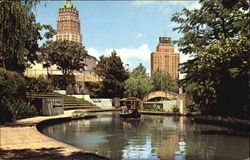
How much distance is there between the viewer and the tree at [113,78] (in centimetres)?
5915

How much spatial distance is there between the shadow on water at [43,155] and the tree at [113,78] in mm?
48697

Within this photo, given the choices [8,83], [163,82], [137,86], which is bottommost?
[8,83]

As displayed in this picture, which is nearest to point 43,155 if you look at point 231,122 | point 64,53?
point 231,122

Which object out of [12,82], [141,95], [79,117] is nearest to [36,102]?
[79,117]

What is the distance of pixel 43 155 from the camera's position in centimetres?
905

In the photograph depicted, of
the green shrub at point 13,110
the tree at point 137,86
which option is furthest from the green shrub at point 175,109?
the tree at point 137,86

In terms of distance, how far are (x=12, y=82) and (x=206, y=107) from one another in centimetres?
2002

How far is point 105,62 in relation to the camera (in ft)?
222

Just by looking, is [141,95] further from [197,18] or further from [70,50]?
[197,18]

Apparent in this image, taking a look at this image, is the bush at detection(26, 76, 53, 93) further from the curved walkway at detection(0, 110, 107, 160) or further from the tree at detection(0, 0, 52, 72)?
the curved walkway at detection(0, 110, 107, 160)

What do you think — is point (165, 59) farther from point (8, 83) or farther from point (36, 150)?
point (36, 150)

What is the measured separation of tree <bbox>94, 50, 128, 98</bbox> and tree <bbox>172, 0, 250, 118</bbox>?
88.3 ft

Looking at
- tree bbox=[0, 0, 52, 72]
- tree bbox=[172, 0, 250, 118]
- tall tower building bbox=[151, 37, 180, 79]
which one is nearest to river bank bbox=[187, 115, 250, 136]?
tree bbox=[172, 0, 250, 118]

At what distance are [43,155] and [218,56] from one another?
17526mm
